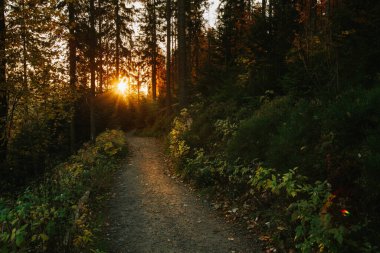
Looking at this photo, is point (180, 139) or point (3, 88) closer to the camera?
point (3, 88)

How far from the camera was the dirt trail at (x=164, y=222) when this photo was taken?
5.90 metres

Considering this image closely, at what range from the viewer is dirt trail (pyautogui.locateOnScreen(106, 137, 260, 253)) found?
5898mm

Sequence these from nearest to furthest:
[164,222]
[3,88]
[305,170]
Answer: [305,170]
[164,222]
[3,88]

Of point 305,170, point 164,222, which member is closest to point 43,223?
point 164,222

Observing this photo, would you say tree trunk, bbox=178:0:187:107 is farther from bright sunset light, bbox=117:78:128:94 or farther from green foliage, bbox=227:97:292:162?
bright sunset light, bbox=117:78:128:94

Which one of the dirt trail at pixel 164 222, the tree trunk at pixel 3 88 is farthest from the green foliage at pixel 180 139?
the tree trunk at pixel 3 88

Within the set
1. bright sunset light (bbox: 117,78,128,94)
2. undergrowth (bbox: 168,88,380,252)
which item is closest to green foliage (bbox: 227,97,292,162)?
undergrowth (bbox: 168,88,380,252)

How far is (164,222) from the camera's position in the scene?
7.06 meters

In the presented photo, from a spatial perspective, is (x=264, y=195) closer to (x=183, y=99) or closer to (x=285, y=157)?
(x=285, y=157)

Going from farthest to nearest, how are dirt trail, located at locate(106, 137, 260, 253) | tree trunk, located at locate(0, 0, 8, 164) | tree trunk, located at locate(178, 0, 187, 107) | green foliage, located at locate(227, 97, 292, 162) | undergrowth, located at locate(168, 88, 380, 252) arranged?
tree trunk, located at locate(178, 0, 187, 107)
tree trunk, located at locate(0, 0, 8, 164)
green foliage, located at locate(227, 97, 292, 162)
dirt trail, located at locate(106, 137, 260, 253)
undergrowth, located at locate(168, 88, 380, 252)

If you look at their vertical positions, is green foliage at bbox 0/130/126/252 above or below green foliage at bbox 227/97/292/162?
below

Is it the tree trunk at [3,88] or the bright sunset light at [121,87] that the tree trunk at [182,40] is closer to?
the tree trunk at [3,88]

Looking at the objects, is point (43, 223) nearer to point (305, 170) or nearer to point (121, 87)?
point (305, 170)

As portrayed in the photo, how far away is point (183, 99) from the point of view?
62.7 ft
